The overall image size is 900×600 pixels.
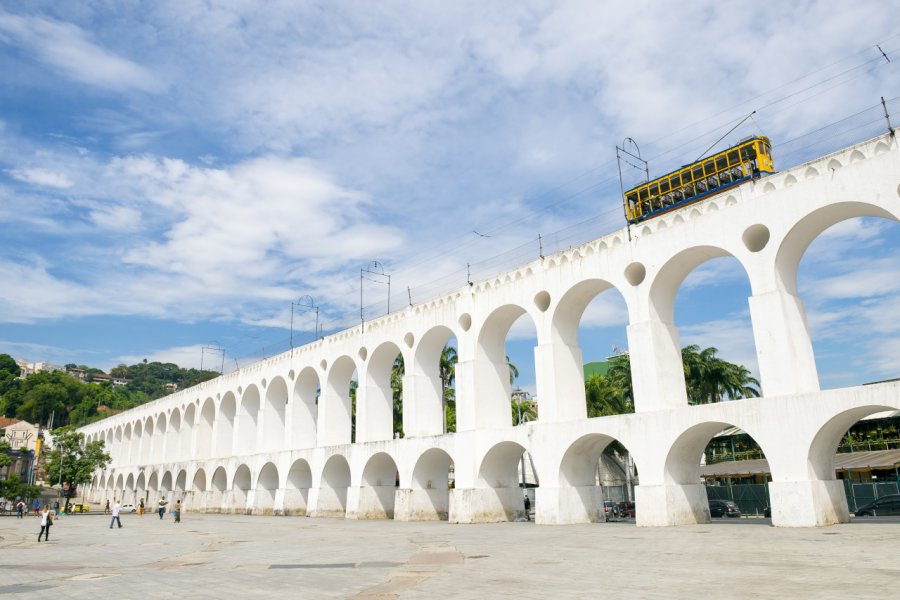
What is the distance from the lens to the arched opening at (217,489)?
4916 centimetres

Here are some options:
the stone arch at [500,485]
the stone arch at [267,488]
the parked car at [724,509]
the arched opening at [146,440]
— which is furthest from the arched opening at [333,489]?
the arched opening at [146,440]

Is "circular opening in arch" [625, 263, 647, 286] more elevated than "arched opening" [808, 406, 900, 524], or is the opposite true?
"circular opening in arch" [625, 263, 647, 286]

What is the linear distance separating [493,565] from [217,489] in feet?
138

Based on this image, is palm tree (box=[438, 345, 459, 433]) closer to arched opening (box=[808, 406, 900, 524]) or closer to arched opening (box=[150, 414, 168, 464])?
arched opening (box=[808, 406, 900, 524])

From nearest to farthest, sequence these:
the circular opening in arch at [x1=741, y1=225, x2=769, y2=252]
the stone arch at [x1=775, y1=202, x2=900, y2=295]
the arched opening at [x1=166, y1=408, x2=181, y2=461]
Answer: the stone arch at [x1=775, y1=202, x2=900, y2=295] < the circular opening in arch at [x1=741, y1=225, x2=769, y2=252] < the arched opening at [x1=166, y1=408, x2=181, y2=461]

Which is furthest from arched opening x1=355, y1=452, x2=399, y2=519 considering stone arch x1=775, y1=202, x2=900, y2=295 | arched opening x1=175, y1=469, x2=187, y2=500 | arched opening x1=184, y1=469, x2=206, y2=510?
arched opening x1=175, y1=469, x2=187, y2=500

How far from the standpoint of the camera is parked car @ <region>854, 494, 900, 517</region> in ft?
83.4

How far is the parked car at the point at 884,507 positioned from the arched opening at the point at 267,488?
107 feet

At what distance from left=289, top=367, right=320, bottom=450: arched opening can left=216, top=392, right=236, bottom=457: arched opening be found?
440 inches

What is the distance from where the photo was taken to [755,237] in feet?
71.4

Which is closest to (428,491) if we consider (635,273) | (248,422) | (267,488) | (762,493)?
(635,273)

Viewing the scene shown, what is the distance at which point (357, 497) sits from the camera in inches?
1380

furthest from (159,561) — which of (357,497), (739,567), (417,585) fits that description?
(357,497)

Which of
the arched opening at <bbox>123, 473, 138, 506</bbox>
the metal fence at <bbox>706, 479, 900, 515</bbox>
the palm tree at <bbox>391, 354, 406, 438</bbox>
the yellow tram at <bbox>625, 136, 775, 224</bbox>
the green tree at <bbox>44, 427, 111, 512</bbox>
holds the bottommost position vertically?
the metal fence at <bbox>706, 479, 900, 515</bbox>
